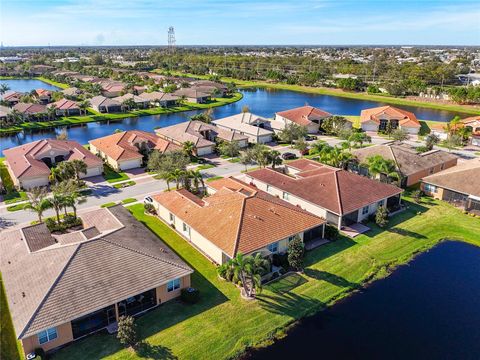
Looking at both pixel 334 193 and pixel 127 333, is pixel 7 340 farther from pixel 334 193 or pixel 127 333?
pixel 334 193

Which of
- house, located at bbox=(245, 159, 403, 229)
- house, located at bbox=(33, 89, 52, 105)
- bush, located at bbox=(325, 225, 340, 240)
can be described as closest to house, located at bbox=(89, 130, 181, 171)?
house, located at bbox=(245, 159, 403, 229)

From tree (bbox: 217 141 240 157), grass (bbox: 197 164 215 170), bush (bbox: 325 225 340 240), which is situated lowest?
bush (bbox: 325 225 340 240)

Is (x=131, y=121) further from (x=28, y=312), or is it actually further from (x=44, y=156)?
(x=28, y=312)

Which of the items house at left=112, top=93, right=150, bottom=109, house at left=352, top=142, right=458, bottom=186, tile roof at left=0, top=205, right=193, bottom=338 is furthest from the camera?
house at left=112, top=93, right=150, bottom=109

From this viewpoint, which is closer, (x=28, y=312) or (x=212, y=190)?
(x=28, y=312)

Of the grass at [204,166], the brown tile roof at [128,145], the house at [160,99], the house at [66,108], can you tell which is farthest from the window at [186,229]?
the house at [160,99]

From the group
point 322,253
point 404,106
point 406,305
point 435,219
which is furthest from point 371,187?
point 404,106

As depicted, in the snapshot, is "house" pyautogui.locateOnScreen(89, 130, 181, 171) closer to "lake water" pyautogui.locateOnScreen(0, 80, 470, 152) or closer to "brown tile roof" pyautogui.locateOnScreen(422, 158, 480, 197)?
"lake water" pyautogui.locateOnScreen(0, 80, 470, 152)

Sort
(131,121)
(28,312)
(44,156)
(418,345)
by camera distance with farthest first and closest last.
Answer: (131,121) → (44,156) → (418,345) → (28,312)
